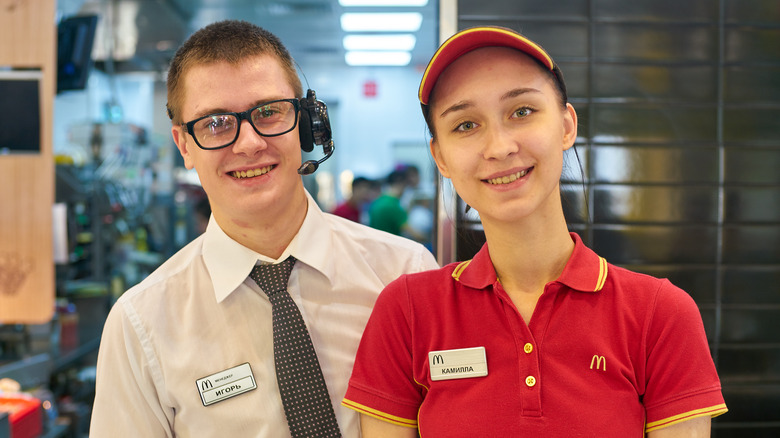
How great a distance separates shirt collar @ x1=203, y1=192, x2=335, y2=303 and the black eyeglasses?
0.25 metres

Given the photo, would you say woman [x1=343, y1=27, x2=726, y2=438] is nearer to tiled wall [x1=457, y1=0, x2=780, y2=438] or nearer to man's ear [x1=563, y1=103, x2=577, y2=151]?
man's ear [x1=563, y1=103, x2=577, y2=151]

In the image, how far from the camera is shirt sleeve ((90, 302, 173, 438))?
148 cm

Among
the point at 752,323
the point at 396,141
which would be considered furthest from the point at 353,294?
the point at 396,141

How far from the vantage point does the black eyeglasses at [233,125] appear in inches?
58.4

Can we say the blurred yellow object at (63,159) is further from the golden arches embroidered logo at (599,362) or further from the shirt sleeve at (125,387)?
the golden arches embroidered logo at (599,362)

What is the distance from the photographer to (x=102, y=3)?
19.4 ft

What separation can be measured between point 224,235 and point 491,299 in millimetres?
736

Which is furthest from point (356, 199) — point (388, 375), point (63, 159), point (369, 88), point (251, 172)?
point (388, 375)

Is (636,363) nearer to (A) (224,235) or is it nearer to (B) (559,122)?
(B) (559,122)

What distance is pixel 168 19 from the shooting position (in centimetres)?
614

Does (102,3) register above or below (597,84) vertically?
above

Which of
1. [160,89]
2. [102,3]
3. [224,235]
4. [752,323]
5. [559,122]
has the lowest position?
[752,323]

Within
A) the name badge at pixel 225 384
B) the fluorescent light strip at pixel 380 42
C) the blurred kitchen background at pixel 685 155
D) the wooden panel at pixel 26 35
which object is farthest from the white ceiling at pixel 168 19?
the name badge at pixel 225 384

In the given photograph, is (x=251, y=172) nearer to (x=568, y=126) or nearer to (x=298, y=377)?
(x=298, y=377)
